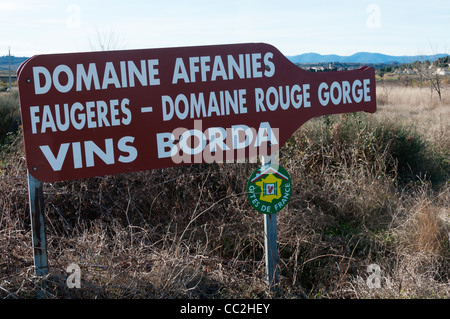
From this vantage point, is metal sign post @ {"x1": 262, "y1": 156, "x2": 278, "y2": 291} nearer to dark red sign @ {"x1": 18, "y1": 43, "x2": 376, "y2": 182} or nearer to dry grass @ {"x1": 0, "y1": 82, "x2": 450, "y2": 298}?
dry grass @ {"x1": 0, "y1": 82, "x2": 450, "y2": 298}

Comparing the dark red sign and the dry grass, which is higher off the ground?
the dark red sign

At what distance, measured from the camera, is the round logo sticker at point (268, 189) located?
3.15m

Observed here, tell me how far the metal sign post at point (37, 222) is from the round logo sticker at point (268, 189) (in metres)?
1.34

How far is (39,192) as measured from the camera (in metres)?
2.71

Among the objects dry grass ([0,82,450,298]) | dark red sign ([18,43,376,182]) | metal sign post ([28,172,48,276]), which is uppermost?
dark red sign ([18,43,376,182])

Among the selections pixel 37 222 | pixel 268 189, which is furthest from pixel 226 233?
pixel 37 222

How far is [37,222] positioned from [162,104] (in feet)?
3.45

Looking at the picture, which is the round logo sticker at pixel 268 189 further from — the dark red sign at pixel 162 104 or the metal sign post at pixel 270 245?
the dark red sign at pixel 162 104

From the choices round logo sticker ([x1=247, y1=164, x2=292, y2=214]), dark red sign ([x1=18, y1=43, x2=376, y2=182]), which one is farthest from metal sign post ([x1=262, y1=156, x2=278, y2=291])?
dark red sign ([x1=18, y1=43, x2=376, y2=182])

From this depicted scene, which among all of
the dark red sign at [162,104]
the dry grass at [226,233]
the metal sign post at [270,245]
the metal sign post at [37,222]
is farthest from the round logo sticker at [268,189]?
the metal sign post at [37,222]

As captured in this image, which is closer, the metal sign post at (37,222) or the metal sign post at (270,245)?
the metal sign post at (37,222)

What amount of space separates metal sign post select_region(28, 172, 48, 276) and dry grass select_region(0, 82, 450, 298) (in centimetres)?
10

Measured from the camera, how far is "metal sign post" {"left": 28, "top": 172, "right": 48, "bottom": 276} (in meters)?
2.69
